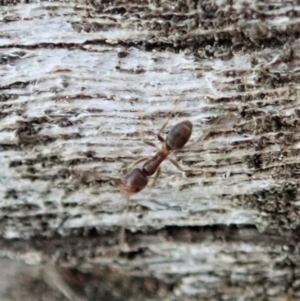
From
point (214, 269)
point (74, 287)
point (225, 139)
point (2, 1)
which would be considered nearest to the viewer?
point (2, 1)

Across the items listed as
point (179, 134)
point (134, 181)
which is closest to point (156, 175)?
point (134, 181)

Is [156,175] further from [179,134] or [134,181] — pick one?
[179,134]

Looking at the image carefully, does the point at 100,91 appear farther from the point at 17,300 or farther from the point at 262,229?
the point at 17,300

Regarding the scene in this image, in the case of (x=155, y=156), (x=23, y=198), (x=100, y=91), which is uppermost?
(x=100, y=91)

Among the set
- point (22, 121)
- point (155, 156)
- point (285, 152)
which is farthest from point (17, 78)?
point (285, 152)

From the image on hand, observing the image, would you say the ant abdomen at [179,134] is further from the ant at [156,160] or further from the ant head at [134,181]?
the ant head at [134,181]

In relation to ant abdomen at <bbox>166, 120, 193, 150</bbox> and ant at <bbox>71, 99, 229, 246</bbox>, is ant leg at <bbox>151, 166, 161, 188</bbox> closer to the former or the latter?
ant at <bbox>71, 99, 229, 246</bbox>

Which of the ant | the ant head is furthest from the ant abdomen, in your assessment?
the ant head
